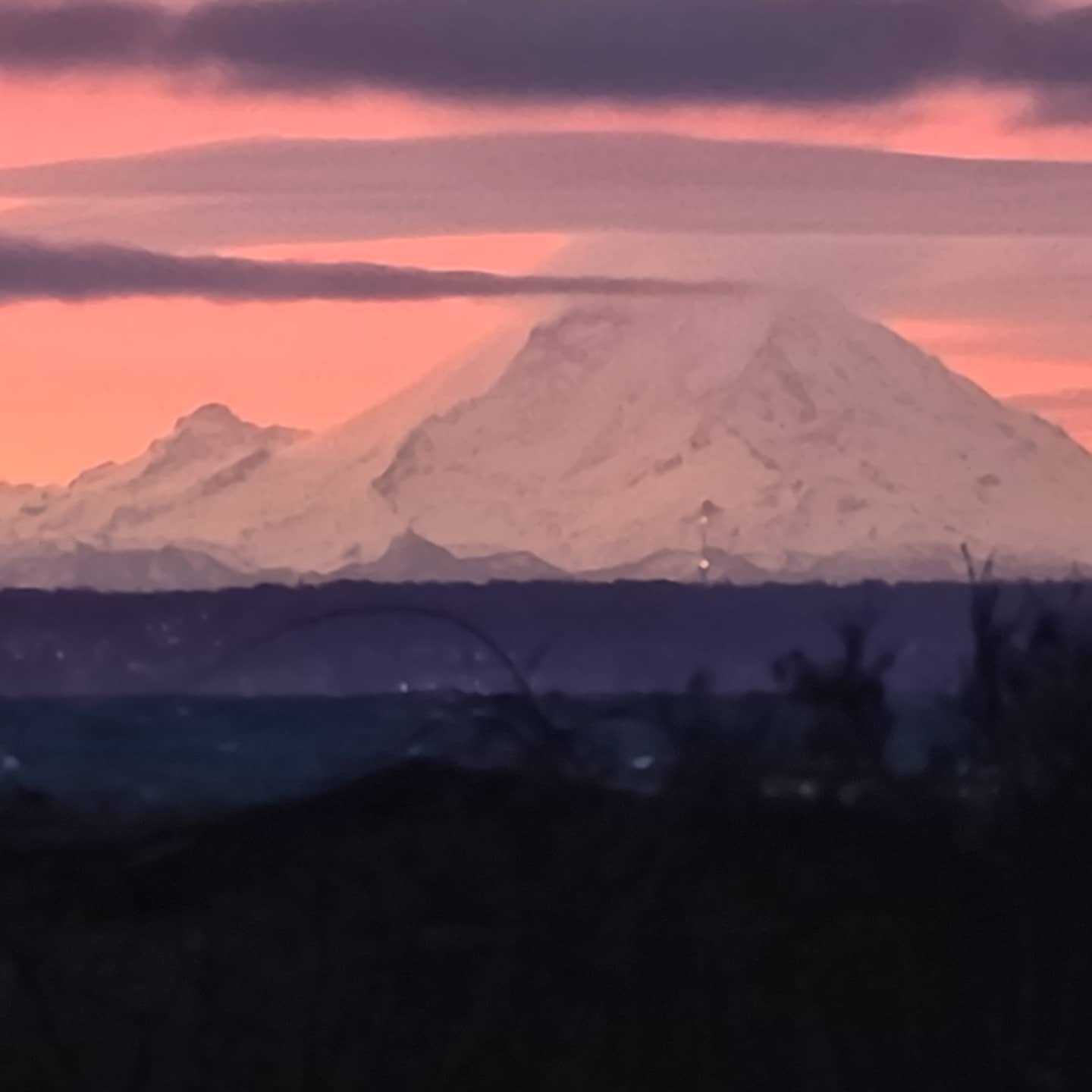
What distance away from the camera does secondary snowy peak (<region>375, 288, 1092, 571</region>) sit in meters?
1.41

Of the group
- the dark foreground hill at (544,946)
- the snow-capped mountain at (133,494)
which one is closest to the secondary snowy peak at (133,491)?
the snow-capped mountain at (133,494)

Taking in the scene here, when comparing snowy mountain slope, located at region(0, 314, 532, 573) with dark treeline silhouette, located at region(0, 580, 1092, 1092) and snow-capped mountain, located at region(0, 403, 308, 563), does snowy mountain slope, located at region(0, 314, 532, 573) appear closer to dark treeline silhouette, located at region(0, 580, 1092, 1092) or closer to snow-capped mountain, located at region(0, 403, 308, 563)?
snow-capped mountain, located at region(0, 403, 308, 563)

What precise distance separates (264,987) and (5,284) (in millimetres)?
556

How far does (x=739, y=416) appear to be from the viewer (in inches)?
56.0

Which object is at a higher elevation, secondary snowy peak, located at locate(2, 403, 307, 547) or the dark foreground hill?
secondary snowy peak, located at locate(2, 403, 307, 547)

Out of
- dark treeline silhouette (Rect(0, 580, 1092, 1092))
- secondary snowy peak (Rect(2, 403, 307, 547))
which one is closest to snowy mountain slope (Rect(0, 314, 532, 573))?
secondary snowy peak (Rect(2, 403, 307, 547))

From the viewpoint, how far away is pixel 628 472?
141cm

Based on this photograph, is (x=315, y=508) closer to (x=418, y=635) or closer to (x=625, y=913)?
(x=418, y=635)

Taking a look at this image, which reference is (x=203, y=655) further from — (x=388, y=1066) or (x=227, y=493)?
(x=388, y=1066)

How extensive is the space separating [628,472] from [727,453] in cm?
8

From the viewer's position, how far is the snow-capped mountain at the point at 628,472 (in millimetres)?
1398

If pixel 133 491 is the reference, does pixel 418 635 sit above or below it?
below

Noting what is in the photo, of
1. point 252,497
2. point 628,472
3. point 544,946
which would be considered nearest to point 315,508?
point 252,497

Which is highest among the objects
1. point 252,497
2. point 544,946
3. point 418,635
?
point 252,497
